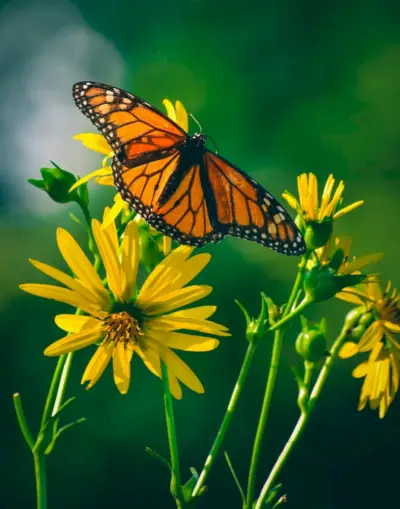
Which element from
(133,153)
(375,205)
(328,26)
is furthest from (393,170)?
(133,153)

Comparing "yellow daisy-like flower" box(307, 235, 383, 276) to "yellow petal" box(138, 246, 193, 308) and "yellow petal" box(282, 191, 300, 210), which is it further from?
"yellow petal" box(138, 246, 193, 308)

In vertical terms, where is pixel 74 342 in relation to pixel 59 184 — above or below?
below

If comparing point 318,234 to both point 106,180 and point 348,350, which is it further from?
point 106,180

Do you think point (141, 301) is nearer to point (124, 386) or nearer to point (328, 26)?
point (124, 386)

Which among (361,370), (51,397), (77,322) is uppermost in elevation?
(361,370)

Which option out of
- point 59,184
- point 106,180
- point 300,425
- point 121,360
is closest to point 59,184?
point 59,184
